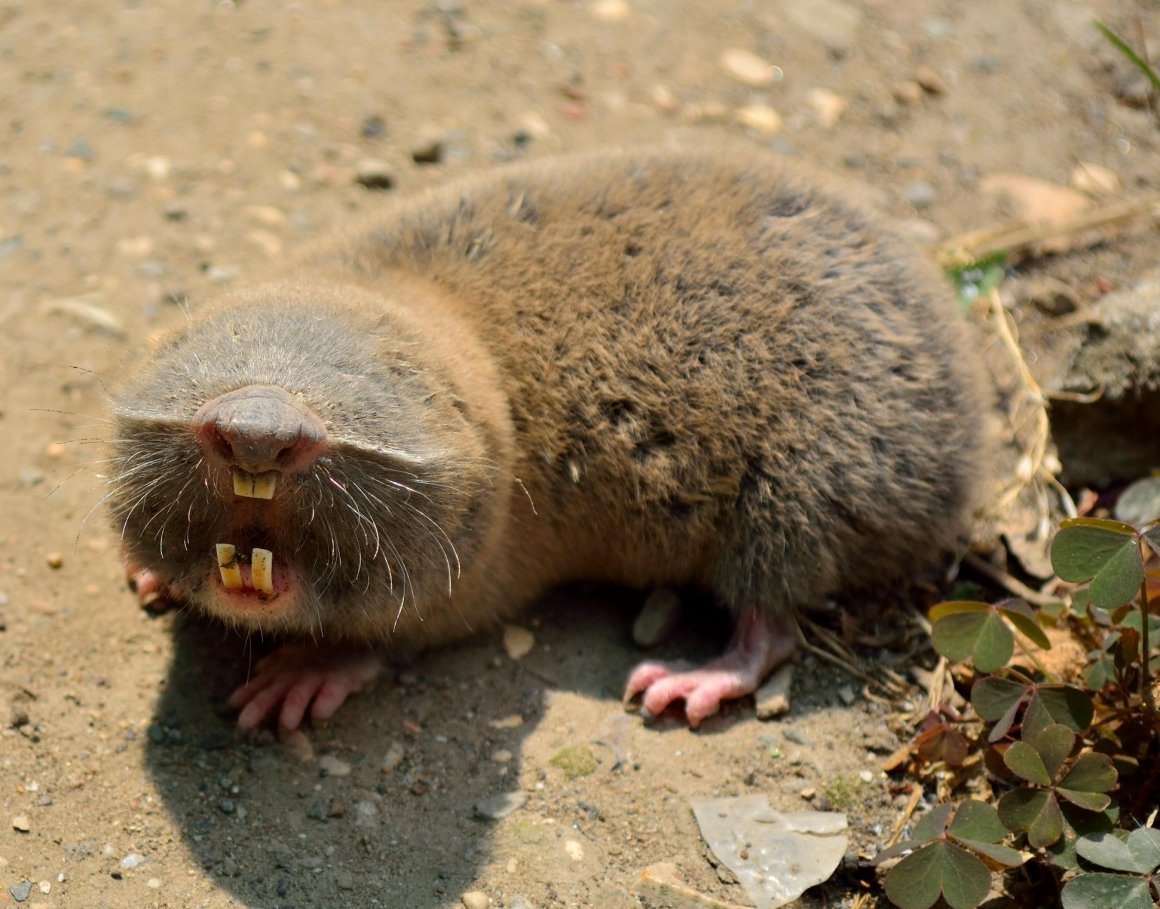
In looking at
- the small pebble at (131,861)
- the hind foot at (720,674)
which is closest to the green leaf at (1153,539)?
the hind foot at (720,674)

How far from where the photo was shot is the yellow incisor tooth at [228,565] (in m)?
3.08

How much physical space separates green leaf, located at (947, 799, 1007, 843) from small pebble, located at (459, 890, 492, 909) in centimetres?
113

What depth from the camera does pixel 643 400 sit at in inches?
148

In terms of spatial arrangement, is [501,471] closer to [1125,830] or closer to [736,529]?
[736,529]

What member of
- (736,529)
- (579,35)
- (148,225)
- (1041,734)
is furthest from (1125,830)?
(579,35)

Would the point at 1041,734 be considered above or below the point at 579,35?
above

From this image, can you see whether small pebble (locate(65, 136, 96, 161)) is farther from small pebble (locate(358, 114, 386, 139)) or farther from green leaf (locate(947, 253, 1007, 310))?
green leaf (locate(947, 253, 1007, 310))

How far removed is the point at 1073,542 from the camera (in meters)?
3.08

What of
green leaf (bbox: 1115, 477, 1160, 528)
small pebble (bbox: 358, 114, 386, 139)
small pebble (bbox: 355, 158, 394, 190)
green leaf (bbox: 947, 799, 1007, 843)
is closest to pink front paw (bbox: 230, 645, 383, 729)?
green leaf (bbox: 947, 799, 1007, 843)

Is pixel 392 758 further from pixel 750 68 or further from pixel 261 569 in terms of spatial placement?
pixel 750 68

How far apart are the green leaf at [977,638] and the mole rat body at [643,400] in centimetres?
51

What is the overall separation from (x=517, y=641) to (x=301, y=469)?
1281mm

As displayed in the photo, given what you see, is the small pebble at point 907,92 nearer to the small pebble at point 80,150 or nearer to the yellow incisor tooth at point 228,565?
the small pebble at point 80,150

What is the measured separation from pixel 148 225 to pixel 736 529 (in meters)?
2.58
